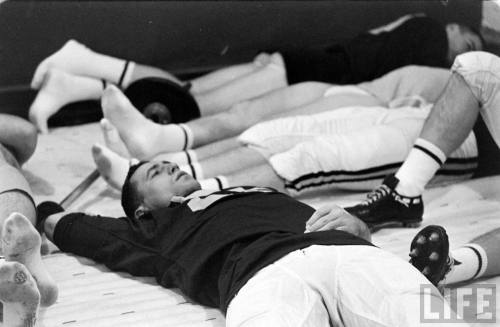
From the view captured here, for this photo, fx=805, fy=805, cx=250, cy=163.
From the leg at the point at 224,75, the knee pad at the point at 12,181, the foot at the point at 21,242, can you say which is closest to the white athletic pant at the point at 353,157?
the leg at the point at 224,75

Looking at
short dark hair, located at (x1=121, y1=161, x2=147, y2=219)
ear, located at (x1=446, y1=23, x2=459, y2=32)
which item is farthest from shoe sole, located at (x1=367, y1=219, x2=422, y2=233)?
ear, located at (x1=446, y1=23, x2=459, y2=32)

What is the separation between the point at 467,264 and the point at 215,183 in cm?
66

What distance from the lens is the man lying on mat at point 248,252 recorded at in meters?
1.25

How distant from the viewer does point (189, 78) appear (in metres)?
2.71

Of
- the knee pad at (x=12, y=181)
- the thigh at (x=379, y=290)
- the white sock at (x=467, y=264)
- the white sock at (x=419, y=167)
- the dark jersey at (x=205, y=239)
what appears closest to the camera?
the thigh at (x=379, y=290)

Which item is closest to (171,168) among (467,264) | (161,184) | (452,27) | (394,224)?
(161,184)

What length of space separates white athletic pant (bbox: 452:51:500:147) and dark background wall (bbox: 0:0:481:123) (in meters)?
0.64

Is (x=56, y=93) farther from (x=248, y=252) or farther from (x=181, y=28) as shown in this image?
(x=248, y=252)

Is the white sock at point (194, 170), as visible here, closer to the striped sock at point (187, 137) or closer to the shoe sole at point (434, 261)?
the striped sock at point (187, 137)

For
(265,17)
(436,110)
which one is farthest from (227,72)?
A: (436,110)

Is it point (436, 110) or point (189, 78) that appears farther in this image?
point (189, 78)

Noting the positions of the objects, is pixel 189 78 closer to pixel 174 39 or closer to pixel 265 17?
pixel 174 39

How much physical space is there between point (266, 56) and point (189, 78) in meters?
0.30

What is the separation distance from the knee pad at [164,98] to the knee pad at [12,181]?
23.9 inches
